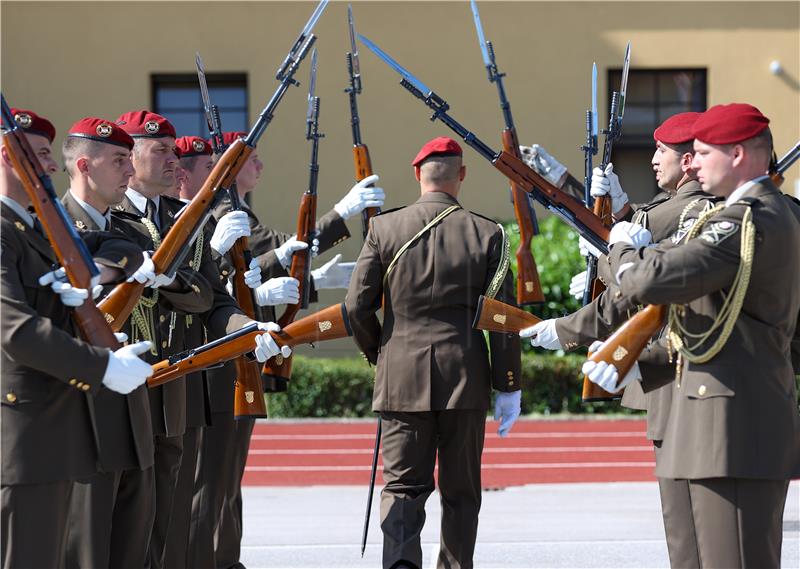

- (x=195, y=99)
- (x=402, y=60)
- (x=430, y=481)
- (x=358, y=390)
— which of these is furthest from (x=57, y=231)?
(x=195, y=99)

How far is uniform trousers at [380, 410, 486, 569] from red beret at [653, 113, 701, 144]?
1370mm

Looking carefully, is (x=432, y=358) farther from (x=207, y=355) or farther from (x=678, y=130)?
(x=678, y=130)

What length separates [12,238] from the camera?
374 centimetres

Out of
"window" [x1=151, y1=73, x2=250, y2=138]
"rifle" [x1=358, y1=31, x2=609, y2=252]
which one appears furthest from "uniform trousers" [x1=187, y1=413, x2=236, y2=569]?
"window" [x1=151, y1=73, x2=250, y2=138]

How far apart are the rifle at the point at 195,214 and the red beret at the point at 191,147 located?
36.8 inches

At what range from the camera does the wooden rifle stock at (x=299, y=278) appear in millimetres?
6051

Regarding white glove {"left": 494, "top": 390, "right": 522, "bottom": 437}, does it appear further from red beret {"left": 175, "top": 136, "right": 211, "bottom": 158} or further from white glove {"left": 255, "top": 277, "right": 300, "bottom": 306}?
red beret {"left": 175, "top": 136, "right": 211, "bottom": 158}

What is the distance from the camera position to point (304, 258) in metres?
6.29

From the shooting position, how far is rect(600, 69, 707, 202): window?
14.0m

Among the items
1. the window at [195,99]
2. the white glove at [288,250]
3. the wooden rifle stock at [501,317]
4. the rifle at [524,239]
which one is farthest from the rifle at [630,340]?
the window at [195,99]

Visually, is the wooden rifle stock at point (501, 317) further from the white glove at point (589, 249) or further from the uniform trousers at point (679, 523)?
the uniform trousers at point (679, 523)

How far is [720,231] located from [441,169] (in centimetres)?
201

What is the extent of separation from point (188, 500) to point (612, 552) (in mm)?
2391

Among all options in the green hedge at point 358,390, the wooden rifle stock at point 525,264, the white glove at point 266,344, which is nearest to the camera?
the white glove at point 266,344
